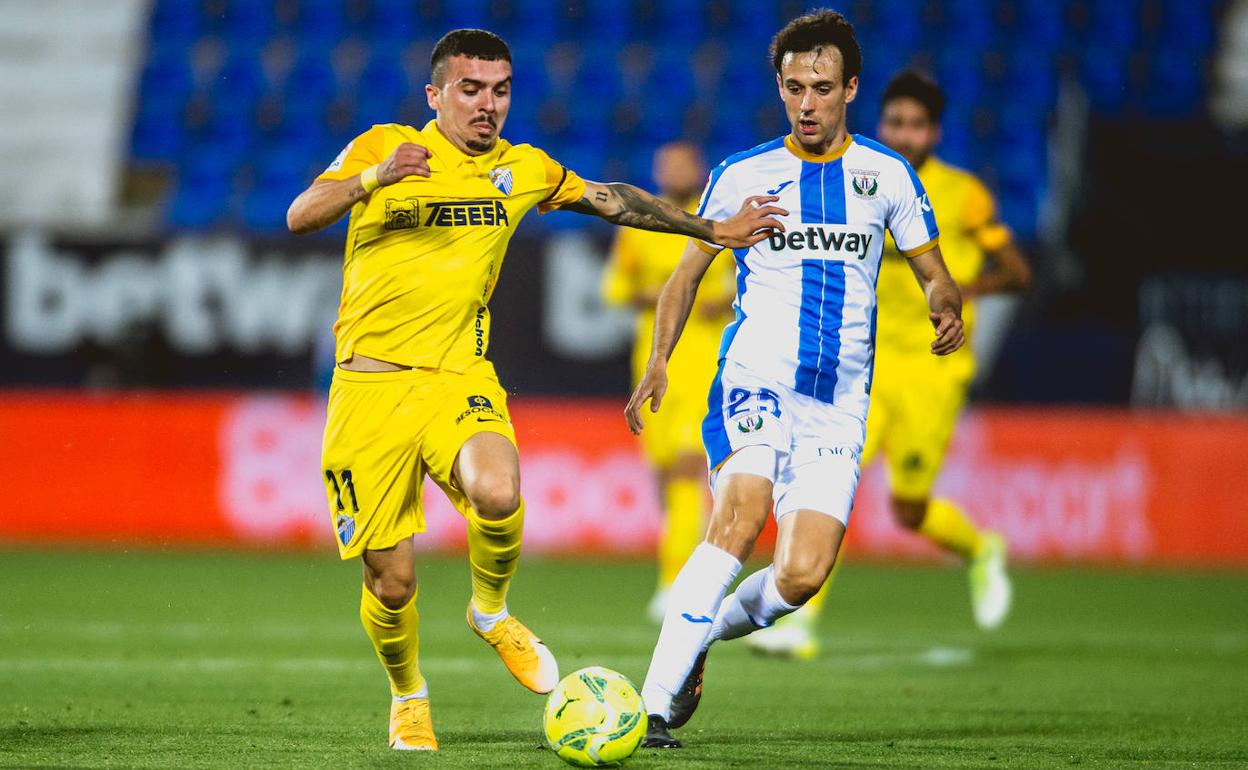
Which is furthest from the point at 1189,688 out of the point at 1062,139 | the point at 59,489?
the point at 59,489

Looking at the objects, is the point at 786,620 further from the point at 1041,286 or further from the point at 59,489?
the point at 59,489

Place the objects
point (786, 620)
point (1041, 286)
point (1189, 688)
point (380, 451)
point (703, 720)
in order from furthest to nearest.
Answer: point (1041, 286), point (786, 620), point (1189, 688), point (703, 720), point (380, 451)

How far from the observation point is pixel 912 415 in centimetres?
831

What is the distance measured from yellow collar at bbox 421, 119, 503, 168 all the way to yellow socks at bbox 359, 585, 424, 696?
4.42 feet

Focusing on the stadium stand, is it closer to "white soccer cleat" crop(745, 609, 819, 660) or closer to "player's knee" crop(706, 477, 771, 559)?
"white soccer cleat" crop(745, 609, 819, 660)

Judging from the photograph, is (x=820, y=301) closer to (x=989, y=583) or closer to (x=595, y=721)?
(x=595, y=721)

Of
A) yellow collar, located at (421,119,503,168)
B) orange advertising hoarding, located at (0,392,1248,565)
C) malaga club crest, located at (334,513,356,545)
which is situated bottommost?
orange advertising hoarding, located at (0,392,1248,565)

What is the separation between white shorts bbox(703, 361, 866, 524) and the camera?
5527 mm

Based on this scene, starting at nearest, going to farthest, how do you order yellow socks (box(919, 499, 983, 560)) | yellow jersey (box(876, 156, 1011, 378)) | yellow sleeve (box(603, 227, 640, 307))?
yellow jersey (box(876, 156, 1011, 378))
yellow socks (box(919, 499, 983, 560))
yellow sleeve (box(603, 227, 640, 307))

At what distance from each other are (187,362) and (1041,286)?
239 inches

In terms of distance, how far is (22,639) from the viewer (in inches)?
329

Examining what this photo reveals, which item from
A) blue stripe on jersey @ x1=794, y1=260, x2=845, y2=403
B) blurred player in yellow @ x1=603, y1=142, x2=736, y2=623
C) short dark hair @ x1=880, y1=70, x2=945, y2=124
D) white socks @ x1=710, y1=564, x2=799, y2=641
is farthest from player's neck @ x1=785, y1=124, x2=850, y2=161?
blurred player in yellow @ x1=603, y1=142, x2=736, y2=623

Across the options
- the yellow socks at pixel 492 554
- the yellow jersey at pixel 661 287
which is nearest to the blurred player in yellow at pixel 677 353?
the yellow jersey at pixel 661 287

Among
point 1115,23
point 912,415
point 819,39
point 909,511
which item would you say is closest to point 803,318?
point 819,39
